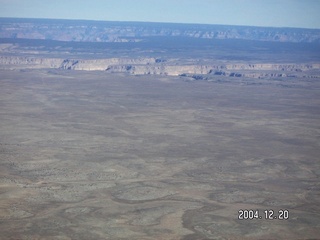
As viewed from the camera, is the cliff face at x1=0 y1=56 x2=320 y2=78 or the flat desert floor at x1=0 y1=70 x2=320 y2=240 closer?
the flat desert floor at x1=0 y1=70 x2=320 y2=240

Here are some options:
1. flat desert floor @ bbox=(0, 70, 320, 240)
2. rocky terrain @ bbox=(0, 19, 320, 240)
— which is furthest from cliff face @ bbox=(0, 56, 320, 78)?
flat desert floor @ bbox=(0, 70, 320, 240)

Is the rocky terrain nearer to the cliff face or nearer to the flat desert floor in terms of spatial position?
the flat desert floor

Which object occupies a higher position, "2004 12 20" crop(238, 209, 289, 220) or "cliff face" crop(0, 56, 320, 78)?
"cliff face" crop(0, 56, 320, 78)

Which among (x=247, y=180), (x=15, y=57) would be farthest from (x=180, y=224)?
(x=15, y=57)

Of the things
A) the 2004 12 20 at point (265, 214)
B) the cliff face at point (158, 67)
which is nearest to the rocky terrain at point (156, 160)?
the 2004 12 20 at point (265, 214)

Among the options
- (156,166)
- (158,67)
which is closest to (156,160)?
(156,166)

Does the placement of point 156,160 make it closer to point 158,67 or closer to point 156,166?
point 156,166

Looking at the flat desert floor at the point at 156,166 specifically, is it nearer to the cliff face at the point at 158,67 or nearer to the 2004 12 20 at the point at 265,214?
the 2004 12 20 at the point at 265,214
